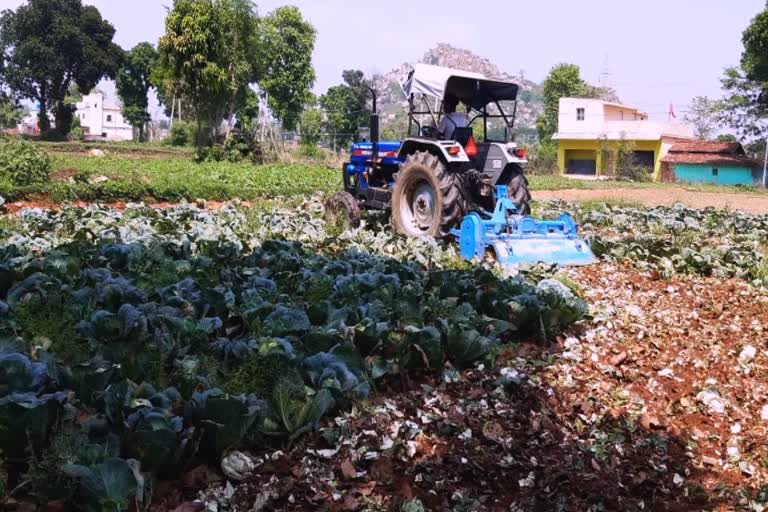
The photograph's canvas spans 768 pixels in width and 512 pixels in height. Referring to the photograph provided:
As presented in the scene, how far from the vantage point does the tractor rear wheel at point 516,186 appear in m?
8.92

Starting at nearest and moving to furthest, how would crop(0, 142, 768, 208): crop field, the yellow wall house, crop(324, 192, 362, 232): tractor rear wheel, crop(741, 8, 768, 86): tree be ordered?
crop(324, 192, 362, 232): tractor rear wheel → crop(0, 142, 768, 208): crop field → crop(741, 8, 768, 86): tree → the yellow wall house

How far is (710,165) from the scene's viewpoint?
39.7 meters

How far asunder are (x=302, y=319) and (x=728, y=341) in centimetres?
318

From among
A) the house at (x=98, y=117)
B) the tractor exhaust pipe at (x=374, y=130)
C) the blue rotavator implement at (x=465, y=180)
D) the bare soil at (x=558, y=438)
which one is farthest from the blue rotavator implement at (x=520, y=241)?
the house at (x=98, y=117)

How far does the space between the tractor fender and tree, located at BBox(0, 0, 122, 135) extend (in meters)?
52.6

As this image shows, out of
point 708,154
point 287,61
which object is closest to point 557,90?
point 708,154

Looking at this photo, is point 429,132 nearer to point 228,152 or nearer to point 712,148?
point 228,152

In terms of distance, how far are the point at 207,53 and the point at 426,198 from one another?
20.7 metres

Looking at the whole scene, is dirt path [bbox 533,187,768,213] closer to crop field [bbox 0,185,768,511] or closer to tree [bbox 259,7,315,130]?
crop field [bbox 0,185,768,511]

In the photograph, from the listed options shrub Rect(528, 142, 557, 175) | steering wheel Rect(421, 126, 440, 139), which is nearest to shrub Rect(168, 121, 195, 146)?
shrub Rect(528, 142, 557, 175)

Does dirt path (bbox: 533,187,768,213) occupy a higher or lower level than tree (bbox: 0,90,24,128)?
lower

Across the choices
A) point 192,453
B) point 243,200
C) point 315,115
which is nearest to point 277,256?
point 192,453

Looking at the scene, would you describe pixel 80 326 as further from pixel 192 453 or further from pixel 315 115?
pixel 315 115

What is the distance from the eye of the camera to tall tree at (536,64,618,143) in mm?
54156
